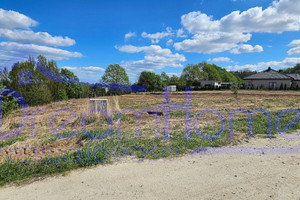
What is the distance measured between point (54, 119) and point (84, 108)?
180cm

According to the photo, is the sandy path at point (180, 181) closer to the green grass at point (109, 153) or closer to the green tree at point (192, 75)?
the green grass at point (109, 153)

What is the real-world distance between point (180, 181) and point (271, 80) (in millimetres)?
44221

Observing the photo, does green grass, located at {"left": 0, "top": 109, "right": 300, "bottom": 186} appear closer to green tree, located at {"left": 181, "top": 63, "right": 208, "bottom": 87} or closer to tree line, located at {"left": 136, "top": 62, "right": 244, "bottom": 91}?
tree line, located at {"left": 136, "top": 62, "right": 244, "bottom": 91}

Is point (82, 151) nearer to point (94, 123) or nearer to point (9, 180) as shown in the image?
point (9, 180)

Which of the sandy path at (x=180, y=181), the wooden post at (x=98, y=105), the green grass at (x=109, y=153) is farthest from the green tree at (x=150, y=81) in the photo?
the sandy path at (x=180, y=181)

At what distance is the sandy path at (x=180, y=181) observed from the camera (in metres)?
2.29

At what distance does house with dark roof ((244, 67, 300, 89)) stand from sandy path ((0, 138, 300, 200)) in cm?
4040

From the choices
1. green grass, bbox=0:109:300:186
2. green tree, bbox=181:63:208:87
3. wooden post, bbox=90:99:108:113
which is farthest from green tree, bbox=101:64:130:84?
green grass, bbox=0:109:300:186

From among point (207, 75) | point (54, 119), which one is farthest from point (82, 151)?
point (207, 75)

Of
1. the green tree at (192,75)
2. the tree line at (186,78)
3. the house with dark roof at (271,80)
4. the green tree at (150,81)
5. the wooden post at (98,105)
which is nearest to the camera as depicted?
the wooden post at (98,105)

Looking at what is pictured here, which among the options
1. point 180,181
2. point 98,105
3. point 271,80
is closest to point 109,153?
point 180,181

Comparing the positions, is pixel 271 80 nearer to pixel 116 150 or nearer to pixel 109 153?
pixel 116 150

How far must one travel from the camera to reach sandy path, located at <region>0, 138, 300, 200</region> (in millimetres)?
2287

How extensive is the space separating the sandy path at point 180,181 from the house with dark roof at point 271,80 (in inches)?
1591
